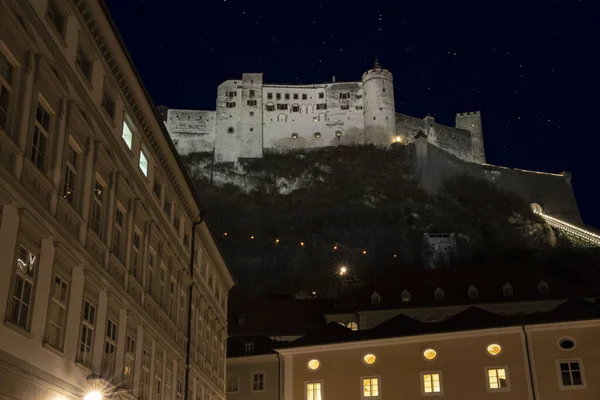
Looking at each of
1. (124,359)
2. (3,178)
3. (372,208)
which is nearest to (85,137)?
(3,178)

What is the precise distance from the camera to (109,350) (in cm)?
1591

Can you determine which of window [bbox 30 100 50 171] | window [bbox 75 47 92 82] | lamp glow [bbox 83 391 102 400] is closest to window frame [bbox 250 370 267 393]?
lamp glow [bbox 83 391 102 400]

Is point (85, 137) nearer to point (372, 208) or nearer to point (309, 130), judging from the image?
point (372, 208)

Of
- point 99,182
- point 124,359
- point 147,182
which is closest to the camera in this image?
point 99,182

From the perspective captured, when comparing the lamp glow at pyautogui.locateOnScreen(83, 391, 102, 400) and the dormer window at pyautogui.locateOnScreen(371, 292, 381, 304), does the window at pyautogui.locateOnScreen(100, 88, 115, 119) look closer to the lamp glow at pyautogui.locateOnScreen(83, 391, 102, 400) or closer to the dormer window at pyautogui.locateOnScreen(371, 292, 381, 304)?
the lamp glow at pyautogui.locateOnScreen(83, 391, 102, 400)

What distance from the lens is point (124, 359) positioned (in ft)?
55.4

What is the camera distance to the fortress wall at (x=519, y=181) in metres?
102

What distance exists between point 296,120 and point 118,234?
9200 centimetres

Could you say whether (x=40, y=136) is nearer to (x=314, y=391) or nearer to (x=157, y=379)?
(x=157, y=379)

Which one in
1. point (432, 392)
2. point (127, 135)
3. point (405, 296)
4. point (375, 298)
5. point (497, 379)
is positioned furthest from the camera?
point (405, 296)

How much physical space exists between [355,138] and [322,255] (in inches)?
1104

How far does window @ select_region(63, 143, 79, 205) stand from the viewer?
1384 centimetres

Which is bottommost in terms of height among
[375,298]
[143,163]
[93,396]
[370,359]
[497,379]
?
[93,396]

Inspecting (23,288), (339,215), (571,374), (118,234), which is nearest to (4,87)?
(23,288)
